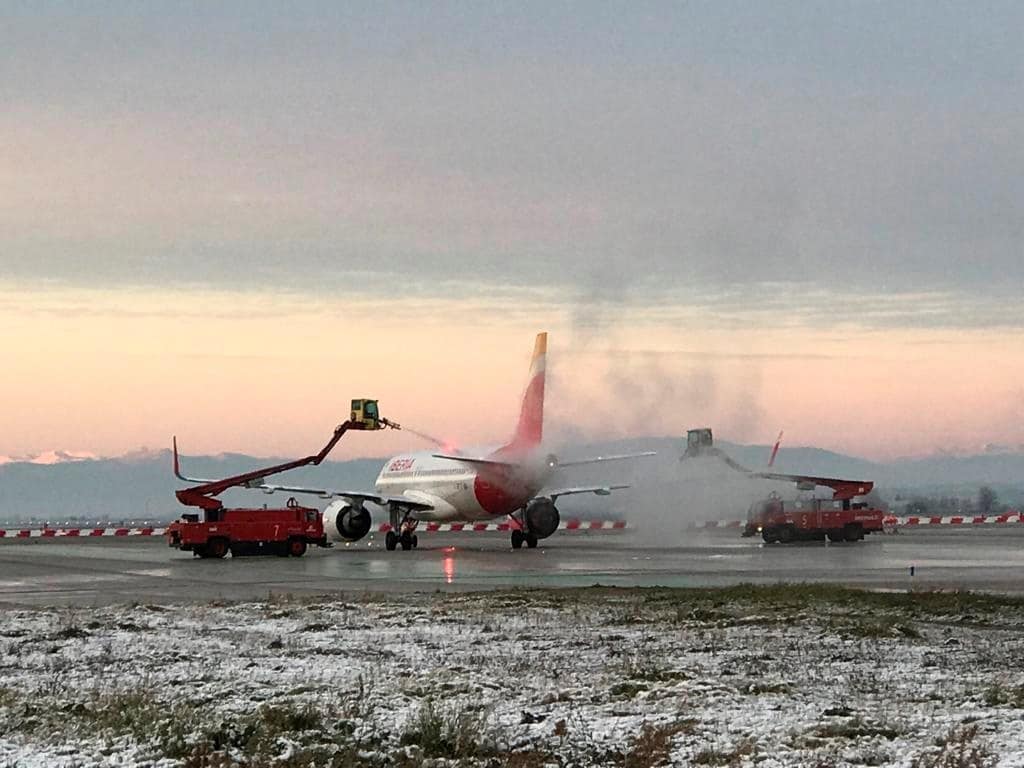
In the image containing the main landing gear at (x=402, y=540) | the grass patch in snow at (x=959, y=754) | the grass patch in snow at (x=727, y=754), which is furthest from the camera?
the main landing gear at (x=402, y=540)

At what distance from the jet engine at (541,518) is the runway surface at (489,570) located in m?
1.04

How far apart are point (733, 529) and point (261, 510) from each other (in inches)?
1569

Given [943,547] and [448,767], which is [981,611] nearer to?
[448,767]

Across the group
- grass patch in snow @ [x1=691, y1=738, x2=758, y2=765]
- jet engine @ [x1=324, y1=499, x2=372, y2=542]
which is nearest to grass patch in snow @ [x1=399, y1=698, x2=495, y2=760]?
grass patch in snow @ [x1=691, y1=738, x2=758, y2=765]

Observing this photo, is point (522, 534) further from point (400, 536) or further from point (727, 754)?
point (727, 754)

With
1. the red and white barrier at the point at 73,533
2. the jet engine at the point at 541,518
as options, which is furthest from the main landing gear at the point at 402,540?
the red and white barrier at the point at 73,533

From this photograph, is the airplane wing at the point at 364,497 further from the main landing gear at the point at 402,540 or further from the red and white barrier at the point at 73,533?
the red and white barrier at the point at 73,533

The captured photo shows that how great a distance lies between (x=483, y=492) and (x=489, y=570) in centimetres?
1657

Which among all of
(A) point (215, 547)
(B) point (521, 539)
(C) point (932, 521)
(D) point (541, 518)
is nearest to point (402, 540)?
(B) point (521, 539)

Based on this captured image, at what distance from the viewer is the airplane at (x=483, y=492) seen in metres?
56.2

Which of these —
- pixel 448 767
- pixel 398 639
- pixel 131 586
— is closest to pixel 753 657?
pixel 398 639

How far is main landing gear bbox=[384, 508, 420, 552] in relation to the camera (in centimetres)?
5847

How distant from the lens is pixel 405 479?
208 feet

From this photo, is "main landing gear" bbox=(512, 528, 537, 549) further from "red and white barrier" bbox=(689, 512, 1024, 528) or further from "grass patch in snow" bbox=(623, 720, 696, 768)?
"grass patch in snow" bbox=(623, 720, 696, 768)
